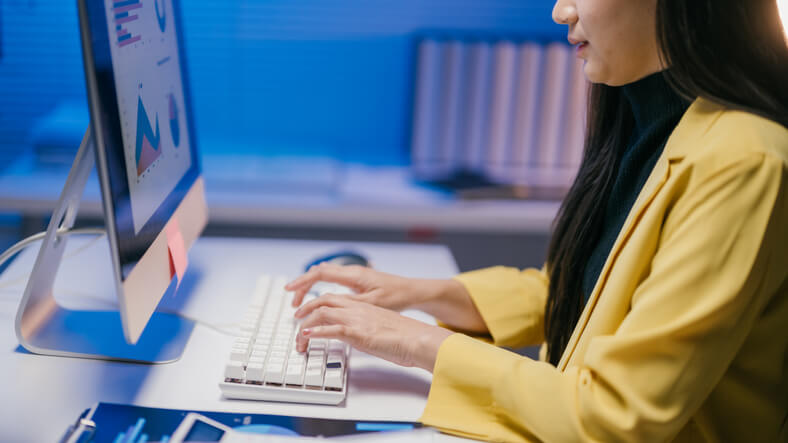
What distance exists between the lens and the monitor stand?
87 centimetres

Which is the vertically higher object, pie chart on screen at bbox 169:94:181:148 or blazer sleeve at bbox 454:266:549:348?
pie chart on screen at bbox 169:94:181:148

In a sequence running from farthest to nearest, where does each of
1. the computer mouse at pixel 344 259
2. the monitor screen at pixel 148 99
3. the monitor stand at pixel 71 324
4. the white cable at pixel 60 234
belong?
the computer mouse at pixel 344 259
the white cable at pixel 60 234
the monitor stand at pixel 71 324
the monitor screen at pixel 148 99

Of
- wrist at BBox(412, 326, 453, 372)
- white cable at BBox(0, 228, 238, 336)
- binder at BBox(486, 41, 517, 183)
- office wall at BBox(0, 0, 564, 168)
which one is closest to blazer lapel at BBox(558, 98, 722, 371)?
wrist at BBox(412, 326, 453, 372)

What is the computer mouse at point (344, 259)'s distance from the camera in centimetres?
116

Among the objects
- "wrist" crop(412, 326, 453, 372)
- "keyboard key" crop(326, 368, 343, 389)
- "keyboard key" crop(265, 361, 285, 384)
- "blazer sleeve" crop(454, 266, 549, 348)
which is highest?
"wrist" crop(412, 326, 453, 372)

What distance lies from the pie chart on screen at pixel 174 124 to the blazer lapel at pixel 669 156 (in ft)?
2.10

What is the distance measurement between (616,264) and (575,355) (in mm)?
116

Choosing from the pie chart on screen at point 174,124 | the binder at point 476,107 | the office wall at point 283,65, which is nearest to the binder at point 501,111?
the binder at point 476,107

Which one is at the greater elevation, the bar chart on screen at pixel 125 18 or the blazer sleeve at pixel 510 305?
the bar chart on screen at pixel 125 18

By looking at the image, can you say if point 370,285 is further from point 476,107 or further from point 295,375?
point 476,107

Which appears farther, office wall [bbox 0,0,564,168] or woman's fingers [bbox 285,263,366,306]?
office wall [bbox 0,0,564,168]

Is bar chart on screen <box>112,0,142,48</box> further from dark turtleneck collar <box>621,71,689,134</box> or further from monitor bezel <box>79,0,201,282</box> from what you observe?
dark turtleneck collar <box>621,71,689,134</box>

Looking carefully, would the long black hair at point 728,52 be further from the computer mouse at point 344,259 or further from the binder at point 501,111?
the binder at point 501,111

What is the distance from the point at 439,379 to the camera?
775 millimetres
